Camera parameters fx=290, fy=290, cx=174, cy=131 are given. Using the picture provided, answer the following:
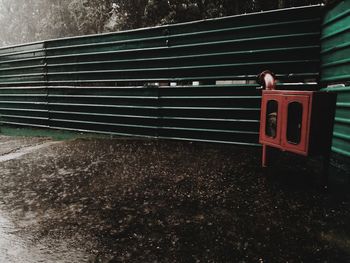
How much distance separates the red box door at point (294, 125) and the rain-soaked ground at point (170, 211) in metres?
0.45

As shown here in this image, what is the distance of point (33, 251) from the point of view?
2133 mm

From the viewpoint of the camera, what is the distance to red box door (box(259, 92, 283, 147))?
343 centimetres

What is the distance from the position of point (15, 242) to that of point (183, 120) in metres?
3.67

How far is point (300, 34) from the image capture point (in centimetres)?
430

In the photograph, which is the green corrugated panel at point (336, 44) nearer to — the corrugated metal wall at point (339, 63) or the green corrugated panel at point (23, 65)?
the corrugated metal wall at point (339, 63)

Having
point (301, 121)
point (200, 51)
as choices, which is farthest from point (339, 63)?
point (200, 51)

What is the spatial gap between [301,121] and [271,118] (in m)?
0.56

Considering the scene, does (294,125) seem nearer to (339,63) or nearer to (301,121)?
(301,121)

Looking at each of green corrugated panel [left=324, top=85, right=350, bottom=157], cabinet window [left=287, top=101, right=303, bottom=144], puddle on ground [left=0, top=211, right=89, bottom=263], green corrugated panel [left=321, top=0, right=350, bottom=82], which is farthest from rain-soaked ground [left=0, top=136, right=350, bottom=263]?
green corrugated panel [left=321, top=0, right=350, bottom=82]

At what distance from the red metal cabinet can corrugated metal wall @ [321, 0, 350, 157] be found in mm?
Result: 753

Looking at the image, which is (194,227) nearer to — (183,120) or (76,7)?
(183,120)

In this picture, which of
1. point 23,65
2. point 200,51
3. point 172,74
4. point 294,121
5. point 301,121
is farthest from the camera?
point 23,65

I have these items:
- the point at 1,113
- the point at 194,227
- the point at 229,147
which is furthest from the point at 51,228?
the point at 1,113

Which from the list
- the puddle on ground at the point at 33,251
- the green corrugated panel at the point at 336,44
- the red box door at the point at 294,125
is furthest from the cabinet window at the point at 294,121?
the puddle on ground at the point at 33,251
